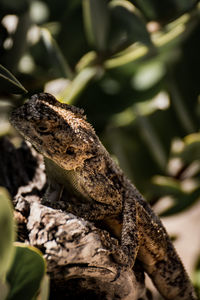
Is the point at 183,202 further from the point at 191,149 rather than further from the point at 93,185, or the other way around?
the point at 93,185

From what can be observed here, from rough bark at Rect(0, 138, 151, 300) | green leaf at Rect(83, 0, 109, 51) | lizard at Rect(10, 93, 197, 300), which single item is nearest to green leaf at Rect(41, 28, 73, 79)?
green leaf at Rect(83, 0, 109, 51)

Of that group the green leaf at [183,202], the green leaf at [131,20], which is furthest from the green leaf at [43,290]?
the green leaf at [183,202]

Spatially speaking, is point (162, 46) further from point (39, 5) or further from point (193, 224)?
point (193, 224)

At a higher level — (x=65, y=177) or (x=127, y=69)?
(x=127, y=69)

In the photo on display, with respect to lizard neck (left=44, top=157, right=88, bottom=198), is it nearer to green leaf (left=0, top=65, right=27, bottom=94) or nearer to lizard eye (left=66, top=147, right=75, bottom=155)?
lizard eye (left=66, top=147, right=75, bottom=155)

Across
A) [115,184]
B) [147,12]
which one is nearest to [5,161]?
[115,184]

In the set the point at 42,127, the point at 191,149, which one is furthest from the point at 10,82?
the point at 191,149
